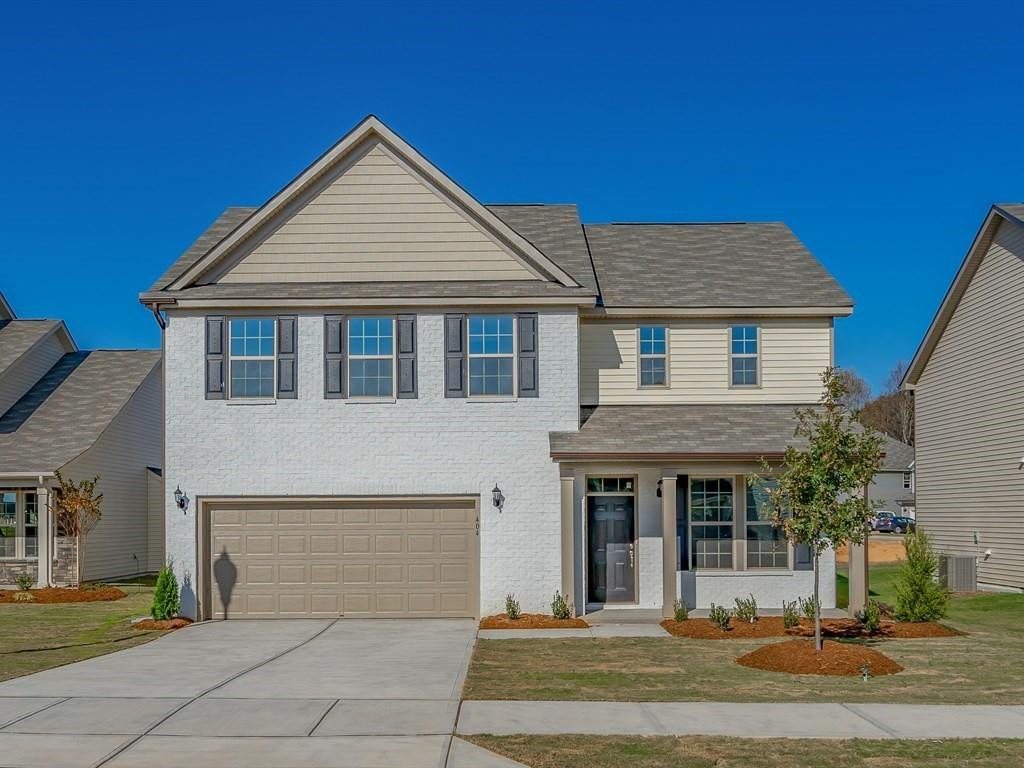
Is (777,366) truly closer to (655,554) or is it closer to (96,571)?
(655,554)

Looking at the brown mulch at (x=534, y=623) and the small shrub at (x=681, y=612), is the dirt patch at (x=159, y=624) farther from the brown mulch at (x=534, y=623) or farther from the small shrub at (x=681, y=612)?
the small shrub at (x=681, y=612)

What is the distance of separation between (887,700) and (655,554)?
843 centimetres

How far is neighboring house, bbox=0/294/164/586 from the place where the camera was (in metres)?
25.7

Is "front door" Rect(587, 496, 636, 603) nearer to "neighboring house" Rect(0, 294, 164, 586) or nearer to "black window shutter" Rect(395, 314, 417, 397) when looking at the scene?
"black window shutter" Rect(395, 314, 417, 397)

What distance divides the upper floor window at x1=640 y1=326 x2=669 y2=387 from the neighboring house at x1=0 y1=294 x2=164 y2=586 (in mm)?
14456

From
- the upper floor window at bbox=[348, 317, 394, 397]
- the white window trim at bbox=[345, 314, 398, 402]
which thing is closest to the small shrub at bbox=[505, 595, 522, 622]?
the white window trim at bbox=[345, 314, 398, 402]

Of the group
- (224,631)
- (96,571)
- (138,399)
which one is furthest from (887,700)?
(138,399)

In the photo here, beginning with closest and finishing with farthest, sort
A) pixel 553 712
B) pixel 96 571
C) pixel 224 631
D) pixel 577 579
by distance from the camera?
pixel 553 712
pixel 224 631
pixel 577 579
pixel 96 571

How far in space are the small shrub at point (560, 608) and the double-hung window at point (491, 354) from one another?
12.9 feet

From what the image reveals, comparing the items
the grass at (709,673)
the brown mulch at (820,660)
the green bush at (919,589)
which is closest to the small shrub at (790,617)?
the grass at (709,673)

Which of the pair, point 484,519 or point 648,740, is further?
point 484,519

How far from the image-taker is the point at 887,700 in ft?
38.4

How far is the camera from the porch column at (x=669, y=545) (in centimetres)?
1872

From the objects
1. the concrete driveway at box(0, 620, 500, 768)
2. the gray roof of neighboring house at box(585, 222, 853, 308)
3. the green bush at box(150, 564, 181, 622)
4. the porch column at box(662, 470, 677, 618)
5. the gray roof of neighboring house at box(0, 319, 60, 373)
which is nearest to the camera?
the concrete driveway at box(0, 620, 500, 768)
